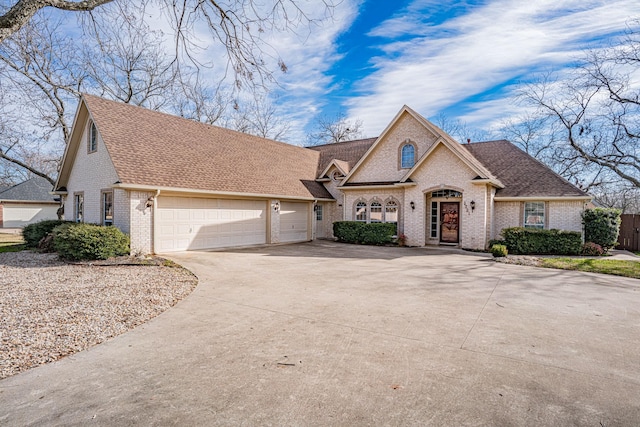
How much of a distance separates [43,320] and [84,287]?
2418mm

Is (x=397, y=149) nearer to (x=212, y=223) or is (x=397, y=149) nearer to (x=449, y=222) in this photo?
(x=449, y=222)

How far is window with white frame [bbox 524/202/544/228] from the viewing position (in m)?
16.0

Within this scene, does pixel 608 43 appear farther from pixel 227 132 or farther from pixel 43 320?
pixel 43 320

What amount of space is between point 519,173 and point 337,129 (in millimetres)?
24690

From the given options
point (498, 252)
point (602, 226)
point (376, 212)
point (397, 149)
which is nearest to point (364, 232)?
point (376, 212)

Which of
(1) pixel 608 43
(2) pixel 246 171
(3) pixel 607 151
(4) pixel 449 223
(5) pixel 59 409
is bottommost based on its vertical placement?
(5) pixel 59 409

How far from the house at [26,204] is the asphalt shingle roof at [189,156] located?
26.1 m

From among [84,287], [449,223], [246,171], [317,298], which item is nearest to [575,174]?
[449,223]

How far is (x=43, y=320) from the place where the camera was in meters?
5.56

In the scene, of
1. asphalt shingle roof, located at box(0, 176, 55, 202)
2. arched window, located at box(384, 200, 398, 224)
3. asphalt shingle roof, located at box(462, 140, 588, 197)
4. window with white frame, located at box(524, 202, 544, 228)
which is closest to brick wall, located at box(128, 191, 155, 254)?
arched window, located at box(384, 200, 398, 224)

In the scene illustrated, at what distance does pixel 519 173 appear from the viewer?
57.0 ft

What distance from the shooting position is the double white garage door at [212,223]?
13.3 metres

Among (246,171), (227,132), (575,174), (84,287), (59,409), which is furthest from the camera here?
(575,174)

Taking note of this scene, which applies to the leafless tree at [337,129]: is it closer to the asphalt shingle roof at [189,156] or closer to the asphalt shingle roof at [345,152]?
the asphalt shingle roof at [345,152]
